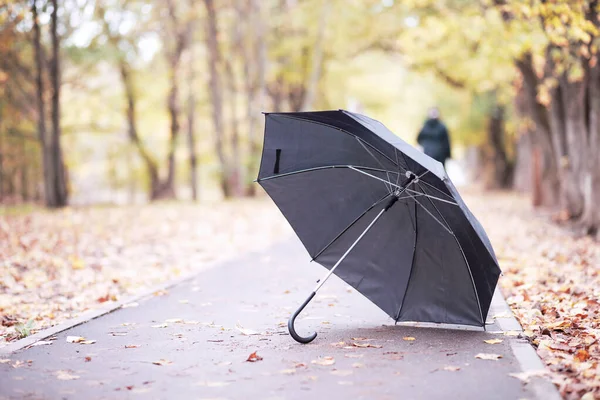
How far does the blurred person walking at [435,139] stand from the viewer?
49.9 ft

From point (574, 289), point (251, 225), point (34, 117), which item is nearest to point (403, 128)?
point (34, 117)

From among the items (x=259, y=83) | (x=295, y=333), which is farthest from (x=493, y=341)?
(x=259, y=83)

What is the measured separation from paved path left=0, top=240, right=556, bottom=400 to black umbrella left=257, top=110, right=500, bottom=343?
0.38m

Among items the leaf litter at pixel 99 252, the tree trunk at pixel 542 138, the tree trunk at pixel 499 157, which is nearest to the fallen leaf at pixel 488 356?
the leaf litter at pixel 99 252

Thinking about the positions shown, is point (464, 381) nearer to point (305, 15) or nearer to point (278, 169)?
point (278, 169)

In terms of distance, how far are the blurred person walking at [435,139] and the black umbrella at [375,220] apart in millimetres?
9268

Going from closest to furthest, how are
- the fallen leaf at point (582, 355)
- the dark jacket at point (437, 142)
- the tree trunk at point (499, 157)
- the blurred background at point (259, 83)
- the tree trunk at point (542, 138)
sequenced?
the fallen leaf at point (582, 355), the dark jacket at point (437, 142), the blurred background at point (259, 83), the tree trunk at point (542, 138), the tree trunk at point (499, 157)

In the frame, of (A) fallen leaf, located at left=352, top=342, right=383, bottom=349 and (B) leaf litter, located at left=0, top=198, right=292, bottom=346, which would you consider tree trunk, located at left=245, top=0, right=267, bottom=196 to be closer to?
(B) leaf litter, located at left=0, top=198, right=292, bottom=346

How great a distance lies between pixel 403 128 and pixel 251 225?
30470 mm

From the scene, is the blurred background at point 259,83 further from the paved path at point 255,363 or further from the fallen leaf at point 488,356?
the fallen leaf at point 488,356

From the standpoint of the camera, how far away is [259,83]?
28688 millimetres

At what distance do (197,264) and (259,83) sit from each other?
59.4ft

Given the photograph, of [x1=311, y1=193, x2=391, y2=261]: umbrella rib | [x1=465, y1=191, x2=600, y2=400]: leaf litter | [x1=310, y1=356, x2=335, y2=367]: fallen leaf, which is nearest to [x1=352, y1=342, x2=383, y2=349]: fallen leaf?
[x1=310, y1=356, x2=335, y2=367]: fallen leaf

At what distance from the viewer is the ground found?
20.1 ft
